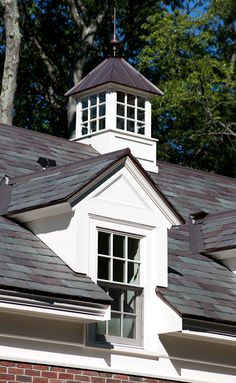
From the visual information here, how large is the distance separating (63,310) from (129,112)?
25.4ft

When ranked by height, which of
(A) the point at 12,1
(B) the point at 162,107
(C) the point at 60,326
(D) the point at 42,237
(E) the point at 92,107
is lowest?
(C) the point at 60,326

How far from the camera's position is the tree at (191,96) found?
31.9m

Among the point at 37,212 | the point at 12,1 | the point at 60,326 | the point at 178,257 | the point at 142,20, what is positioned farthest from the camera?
the point at 142,20

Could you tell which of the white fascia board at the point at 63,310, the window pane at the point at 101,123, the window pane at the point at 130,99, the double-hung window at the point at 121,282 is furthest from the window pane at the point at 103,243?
the window pane at the point at 130,99

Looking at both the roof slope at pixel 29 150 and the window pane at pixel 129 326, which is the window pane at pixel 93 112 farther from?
the window pane at pixel 129 326

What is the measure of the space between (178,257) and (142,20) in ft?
72.7

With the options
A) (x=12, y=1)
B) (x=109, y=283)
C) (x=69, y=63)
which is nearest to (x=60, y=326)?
(x=109, y=283)

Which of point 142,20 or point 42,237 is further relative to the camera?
point 142,20

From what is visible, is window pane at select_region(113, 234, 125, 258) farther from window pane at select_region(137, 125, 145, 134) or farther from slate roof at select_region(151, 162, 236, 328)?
window pane at select_region(137, 125, 145, 134)

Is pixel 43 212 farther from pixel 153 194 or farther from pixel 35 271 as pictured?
pixel 153 194

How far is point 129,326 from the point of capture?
1617 centimetres

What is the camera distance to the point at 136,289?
639 inches

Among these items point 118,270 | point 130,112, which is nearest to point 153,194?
point 118,270

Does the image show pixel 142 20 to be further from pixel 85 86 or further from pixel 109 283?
pixel 109 283
